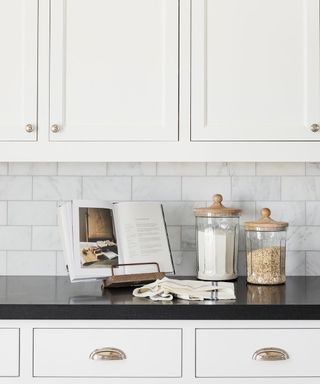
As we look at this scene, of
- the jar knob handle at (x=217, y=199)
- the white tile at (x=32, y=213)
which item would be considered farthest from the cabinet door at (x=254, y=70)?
the white tile at (x=32, y=213)

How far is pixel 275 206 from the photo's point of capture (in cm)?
262

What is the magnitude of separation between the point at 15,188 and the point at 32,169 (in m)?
0.11

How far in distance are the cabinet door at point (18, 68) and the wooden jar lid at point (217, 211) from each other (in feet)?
2.29

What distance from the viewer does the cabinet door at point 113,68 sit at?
2252 mm

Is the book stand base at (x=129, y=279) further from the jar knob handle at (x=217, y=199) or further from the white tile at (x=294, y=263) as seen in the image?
the white tile at (x=294, y=263)

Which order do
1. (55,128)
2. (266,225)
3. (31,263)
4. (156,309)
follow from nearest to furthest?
(156,309) < (55,128) < (266,225) < (31,263)

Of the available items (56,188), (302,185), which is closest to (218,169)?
(302,185)

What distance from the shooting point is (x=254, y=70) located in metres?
2.26

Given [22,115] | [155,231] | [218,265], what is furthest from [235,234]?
[22,115]

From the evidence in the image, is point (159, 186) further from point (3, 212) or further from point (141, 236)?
point (3, 212)

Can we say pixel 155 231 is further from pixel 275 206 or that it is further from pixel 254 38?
pixel 254 38
